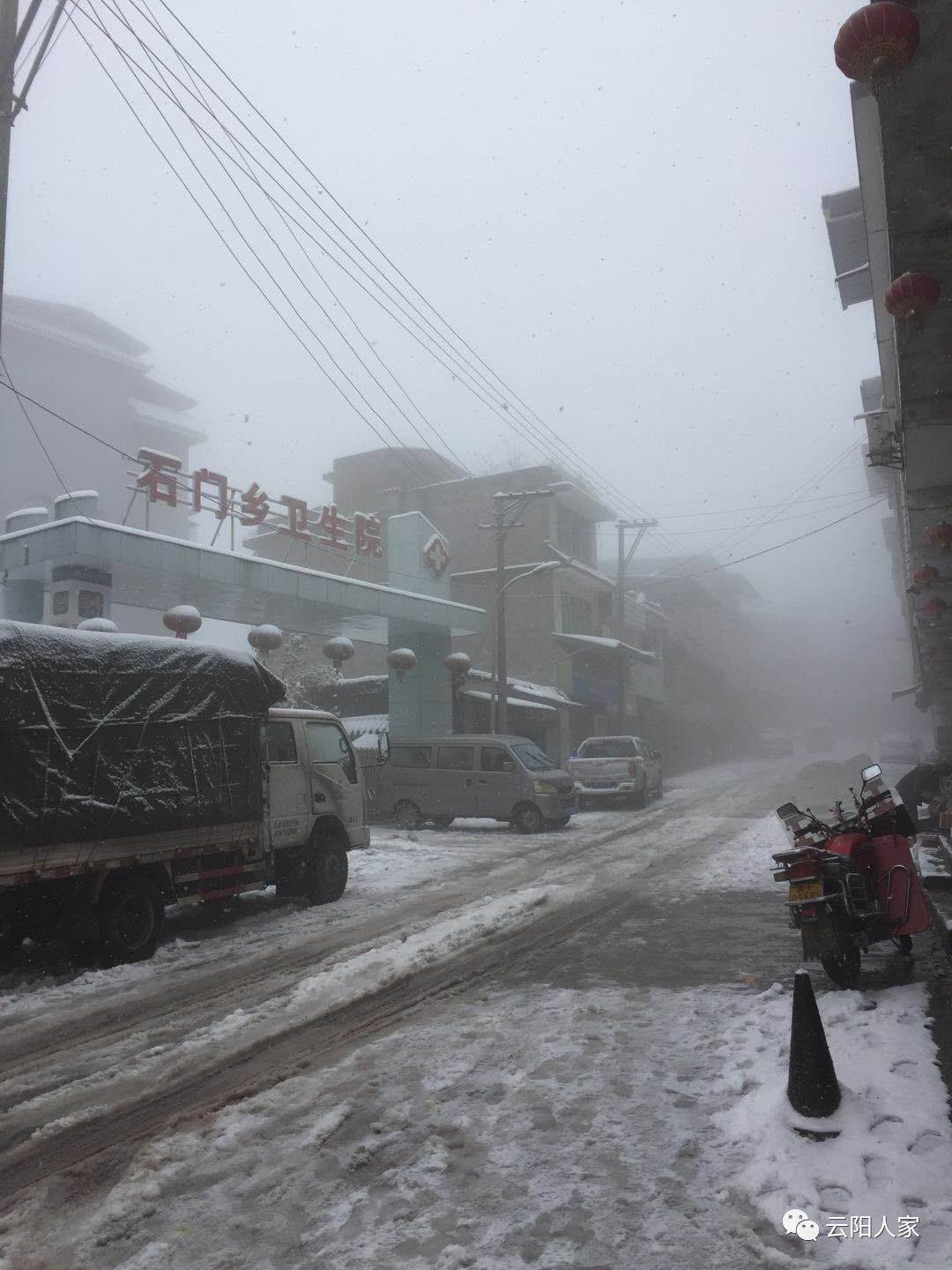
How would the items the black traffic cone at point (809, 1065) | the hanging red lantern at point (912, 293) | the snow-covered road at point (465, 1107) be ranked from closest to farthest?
the snow-covered road at point (465, 1107)
the black traffic cone at point (809, 1065)
the hanging red lantern at point (912, 293)

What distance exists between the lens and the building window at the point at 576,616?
126 feet

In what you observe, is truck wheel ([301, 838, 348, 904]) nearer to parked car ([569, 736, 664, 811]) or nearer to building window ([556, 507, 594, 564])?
A: parked car ([569, 736, 664, 811])

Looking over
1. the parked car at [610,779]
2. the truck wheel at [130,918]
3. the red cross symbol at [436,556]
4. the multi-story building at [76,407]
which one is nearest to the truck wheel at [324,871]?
the truck wheel at [130,918]

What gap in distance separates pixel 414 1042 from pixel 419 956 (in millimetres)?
2143

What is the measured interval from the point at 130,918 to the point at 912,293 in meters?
8.11

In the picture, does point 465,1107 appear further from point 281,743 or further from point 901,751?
point 901,751

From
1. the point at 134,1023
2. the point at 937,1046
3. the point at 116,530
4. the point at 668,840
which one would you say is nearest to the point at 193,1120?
the point at 134,1023

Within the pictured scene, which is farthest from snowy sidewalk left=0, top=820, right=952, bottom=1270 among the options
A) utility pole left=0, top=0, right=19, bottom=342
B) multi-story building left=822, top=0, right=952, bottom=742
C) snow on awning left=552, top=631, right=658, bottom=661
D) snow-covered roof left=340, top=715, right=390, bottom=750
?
snow on awning left=552, top=631, right=658, bottom=661

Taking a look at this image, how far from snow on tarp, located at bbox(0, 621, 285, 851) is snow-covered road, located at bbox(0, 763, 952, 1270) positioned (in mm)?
1311

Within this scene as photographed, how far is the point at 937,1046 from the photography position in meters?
4.97

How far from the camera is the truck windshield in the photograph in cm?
2608

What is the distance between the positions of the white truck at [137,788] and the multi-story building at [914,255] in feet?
23.4

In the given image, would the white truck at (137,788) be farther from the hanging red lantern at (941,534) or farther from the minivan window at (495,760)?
the hanging red lantern at (941,534)

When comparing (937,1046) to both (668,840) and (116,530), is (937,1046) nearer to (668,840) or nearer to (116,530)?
(668,840)
